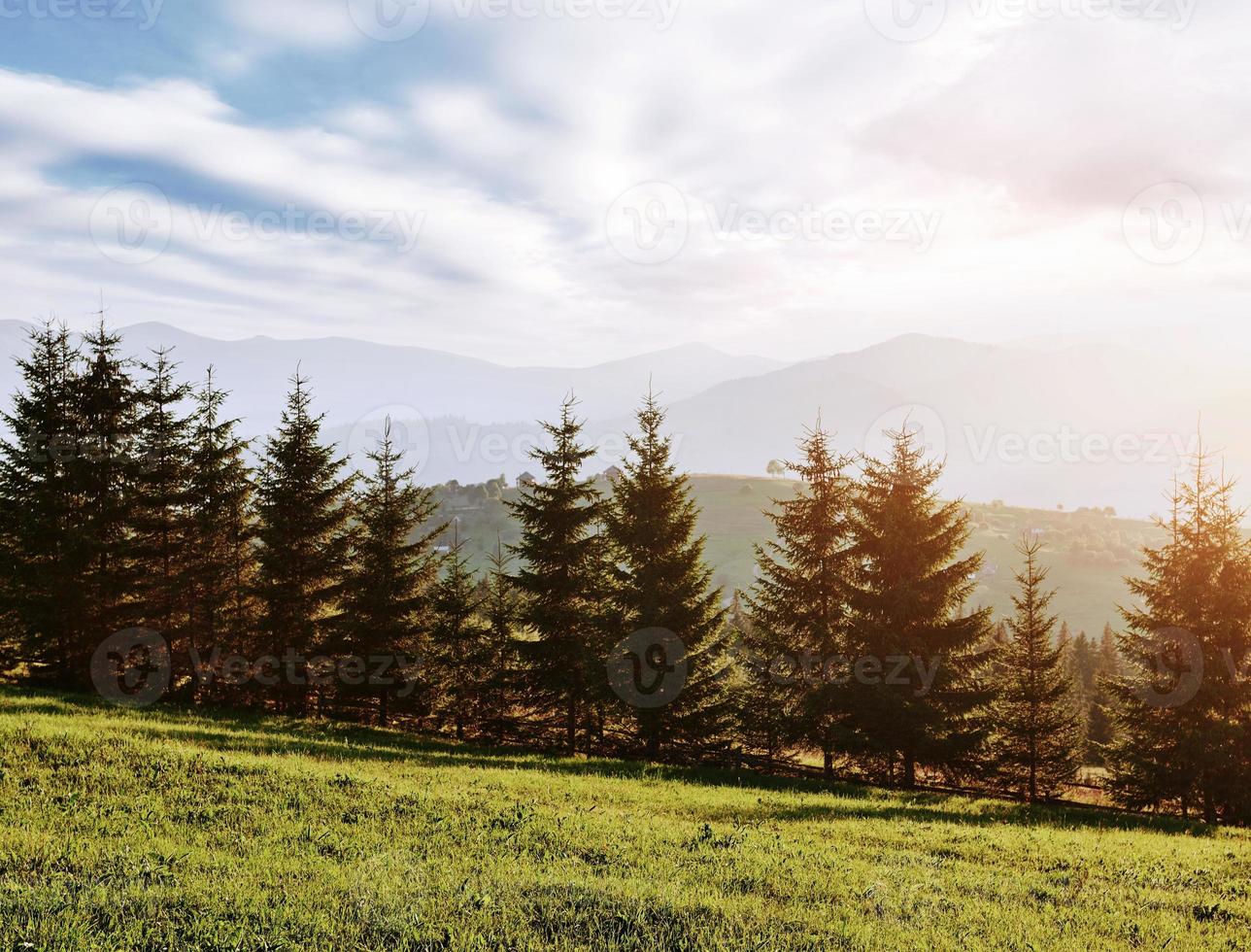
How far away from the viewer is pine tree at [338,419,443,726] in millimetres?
30844

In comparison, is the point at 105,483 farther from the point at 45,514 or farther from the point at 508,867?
the point at 508,867

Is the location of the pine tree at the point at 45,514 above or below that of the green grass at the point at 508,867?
above

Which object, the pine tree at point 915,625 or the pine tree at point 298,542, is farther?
the pine tree at point 298,542

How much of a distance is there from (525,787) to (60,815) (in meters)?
8.88

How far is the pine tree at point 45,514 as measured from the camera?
29.0 m

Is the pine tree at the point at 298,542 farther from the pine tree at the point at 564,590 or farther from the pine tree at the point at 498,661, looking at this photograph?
the pine tree at the point at 564,590

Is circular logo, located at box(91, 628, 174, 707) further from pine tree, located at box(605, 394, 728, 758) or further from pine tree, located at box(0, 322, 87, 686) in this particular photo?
pine tree, located at box(605, 394, 728, 758)

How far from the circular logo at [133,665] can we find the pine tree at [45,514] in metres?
0.87

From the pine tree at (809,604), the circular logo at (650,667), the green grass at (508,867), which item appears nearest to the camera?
the green grass at (508,867)

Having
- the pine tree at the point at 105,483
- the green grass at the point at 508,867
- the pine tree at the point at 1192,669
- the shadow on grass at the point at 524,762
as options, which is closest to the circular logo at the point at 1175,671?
the pine tree at the point at 1192,669

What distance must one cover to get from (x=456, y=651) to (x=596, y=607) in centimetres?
807

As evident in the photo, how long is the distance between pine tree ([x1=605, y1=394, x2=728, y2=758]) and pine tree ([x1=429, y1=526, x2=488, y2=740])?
8.25 metres

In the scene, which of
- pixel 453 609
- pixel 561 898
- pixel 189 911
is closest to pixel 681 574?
pixel 453 609

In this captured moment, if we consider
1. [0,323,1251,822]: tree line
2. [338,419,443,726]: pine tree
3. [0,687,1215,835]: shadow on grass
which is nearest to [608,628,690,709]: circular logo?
[0,323,1251,822]: tree line
